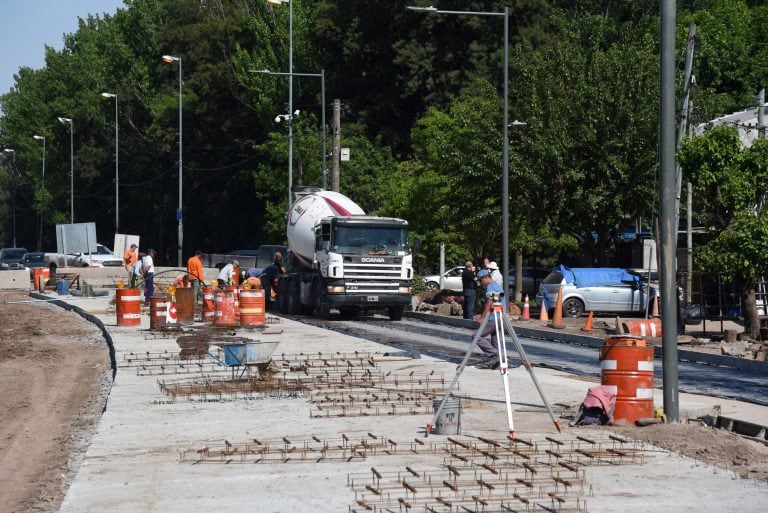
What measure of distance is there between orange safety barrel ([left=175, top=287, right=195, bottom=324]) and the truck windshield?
4971mm

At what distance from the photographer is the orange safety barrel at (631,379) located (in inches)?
532

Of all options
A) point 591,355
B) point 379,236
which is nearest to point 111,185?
point 379,236

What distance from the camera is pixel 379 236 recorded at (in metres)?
34.9

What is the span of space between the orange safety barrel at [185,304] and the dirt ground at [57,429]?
2.37 m

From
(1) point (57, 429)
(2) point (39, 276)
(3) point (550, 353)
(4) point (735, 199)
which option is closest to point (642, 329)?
(3) point (550, 353)

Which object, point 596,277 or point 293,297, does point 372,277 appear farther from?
point 596,277

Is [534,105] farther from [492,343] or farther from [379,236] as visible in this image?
[492,343]

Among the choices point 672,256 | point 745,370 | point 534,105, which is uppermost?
point 534,105

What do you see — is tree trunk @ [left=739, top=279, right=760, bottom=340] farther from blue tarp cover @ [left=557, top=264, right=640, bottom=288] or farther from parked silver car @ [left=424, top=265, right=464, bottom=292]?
parked silver car @ [left=424, top=265, right=464, bottom=292]

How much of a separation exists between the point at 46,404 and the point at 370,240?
17.8 meters

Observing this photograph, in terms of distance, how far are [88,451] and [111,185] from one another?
300ft

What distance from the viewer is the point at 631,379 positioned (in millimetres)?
13516

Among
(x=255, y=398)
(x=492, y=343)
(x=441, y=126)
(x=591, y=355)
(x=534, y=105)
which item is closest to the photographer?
(x=255, y=398)

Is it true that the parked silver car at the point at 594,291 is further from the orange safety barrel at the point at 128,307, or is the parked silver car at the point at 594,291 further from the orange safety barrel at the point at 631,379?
the orange safety barrel at the point at 631,379
